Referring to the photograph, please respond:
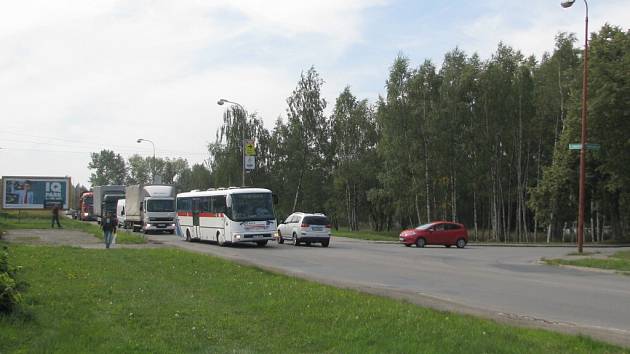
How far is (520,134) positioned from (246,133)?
114ft

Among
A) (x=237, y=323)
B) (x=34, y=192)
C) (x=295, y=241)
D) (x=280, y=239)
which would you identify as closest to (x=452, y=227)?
(x=295, y=241)

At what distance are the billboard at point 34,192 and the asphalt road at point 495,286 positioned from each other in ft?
158

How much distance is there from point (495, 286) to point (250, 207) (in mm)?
16509

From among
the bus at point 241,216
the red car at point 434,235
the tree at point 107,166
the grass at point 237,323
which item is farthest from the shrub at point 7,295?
the tree at point 107,166

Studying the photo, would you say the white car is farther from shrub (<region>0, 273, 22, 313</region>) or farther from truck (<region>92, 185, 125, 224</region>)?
truck (<region>92, 185, 125, 224</region>)

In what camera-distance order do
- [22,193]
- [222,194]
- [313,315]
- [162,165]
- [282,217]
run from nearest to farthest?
[313,315] < [222,194] < [22,193] < [282,217] < [162,165]

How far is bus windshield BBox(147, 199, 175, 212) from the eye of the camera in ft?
155

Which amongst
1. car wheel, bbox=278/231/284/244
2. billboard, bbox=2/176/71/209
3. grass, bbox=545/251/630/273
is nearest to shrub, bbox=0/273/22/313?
grass, bbox=545/251/630/273

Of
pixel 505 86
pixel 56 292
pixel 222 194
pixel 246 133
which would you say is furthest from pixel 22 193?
pixel 56 292

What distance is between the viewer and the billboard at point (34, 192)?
67812mm

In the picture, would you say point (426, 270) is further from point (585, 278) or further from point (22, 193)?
point (22, 193)

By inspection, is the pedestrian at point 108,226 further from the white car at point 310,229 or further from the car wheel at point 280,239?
the car wheel at point 280,239

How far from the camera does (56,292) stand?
12.3 meters

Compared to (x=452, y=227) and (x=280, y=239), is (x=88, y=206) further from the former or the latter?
(x=452, y=227)
